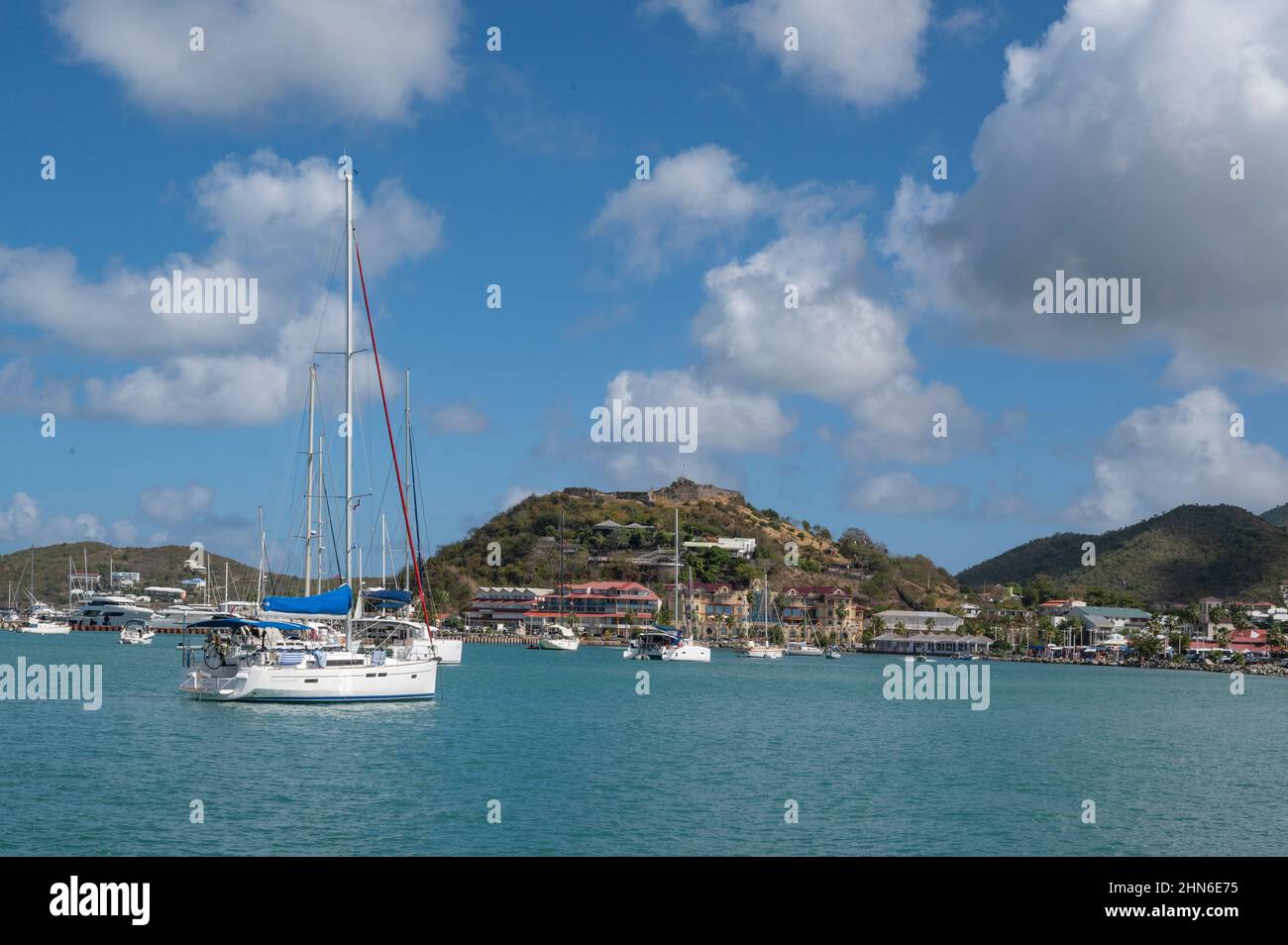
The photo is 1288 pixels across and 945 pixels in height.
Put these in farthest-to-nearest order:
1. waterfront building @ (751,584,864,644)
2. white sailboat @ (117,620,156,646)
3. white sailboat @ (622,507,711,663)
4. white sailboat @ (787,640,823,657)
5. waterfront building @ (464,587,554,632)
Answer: waterfront building @ (464,587,554,632) → waterfront building @ (751,584,864,644) → white sailboat @ (787,640,823,657) → white sailboat @ (117,620,156,646) → white sailboat @ (622,507,711,663)

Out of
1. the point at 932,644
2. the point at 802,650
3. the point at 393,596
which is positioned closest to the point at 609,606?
the point at 802,650

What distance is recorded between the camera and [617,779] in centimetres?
3138

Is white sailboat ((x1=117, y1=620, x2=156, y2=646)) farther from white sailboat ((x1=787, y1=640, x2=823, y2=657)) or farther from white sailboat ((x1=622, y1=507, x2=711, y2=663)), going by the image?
white sailboat ((x1=787, y1=640, x2=823, y2=657))

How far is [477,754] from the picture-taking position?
3497 centimetres

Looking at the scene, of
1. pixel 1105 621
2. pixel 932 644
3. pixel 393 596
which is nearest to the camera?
pixel 393 596

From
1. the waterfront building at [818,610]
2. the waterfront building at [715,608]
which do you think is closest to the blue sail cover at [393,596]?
the waterfront building at [715,608]

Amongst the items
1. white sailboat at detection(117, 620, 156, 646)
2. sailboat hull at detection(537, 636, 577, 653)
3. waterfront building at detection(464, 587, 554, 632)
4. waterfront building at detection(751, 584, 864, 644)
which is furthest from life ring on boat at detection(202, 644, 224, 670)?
waterfront building at detection(464, 587, 554, 632)

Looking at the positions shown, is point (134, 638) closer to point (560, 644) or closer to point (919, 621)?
point (560, 644)

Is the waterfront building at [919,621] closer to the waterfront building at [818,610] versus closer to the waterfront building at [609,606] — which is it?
the waterfront building at [818,610]

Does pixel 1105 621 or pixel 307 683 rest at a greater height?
pixel 307 683

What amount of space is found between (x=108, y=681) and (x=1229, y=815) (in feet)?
168

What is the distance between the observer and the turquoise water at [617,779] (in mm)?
23766

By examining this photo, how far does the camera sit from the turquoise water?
23766 millimetres

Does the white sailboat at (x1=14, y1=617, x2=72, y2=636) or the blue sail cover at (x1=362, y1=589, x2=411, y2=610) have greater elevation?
the blue sail cover at (x1=362, y1=589, x2=411, y2=610)
